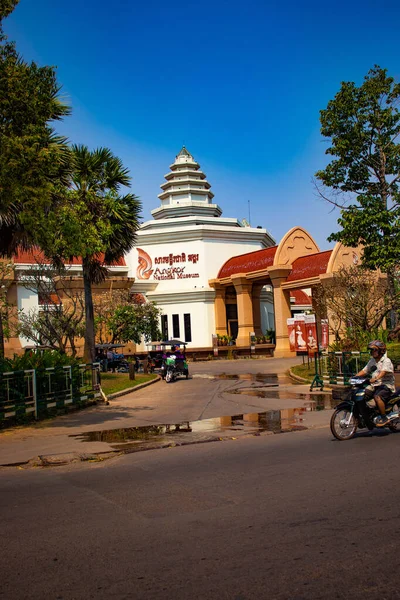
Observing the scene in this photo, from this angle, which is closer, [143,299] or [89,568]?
[89,568]

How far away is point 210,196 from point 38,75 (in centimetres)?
5495

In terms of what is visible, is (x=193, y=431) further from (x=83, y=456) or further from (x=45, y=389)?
(x=45, y=389)

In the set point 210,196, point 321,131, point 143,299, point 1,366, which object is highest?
point 210,196

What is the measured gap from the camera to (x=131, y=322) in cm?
3794

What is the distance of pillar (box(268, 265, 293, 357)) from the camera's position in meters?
43.2

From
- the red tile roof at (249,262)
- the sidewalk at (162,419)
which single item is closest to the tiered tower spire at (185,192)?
the red tile roof at (249,262)

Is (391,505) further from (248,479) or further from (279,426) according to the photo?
(279,426)

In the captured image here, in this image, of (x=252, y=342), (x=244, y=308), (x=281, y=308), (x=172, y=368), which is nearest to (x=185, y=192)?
(x=244, y=308)

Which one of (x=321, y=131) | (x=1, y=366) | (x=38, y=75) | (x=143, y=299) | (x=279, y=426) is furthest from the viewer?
(x=143, y=299)

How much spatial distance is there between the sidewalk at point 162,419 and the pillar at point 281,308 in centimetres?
2085

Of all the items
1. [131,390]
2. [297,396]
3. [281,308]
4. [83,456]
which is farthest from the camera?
[281,308]

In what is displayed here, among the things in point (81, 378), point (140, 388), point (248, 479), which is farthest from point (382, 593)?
point (140, 388)

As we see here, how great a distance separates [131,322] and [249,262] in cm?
1369

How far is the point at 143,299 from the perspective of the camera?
4938cm
